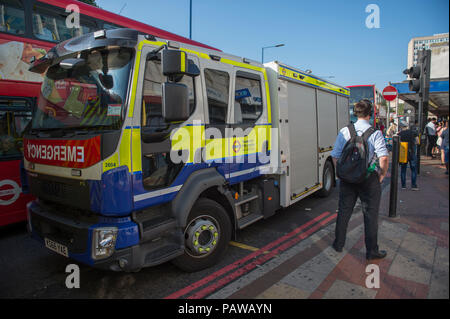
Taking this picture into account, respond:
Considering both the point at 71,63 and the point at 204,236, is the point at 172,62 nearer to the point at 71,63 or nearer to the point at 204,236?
→ the point at 71,63

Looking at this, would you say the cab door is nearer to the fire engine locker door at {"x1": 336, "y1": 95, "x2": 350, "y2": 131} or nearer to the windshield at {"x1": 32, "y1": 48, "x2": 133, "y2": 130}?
the windshield at {"x1": 32, "y1": 48, "x2": 133, "y2": 130}

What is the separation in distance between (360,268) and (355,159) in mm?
1319

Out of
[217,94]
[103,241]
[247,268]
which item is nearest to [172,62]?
[217,94]

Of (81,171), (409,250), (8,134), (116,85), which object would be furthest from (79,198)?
(409,250)

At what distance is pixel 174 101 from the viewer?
290cm

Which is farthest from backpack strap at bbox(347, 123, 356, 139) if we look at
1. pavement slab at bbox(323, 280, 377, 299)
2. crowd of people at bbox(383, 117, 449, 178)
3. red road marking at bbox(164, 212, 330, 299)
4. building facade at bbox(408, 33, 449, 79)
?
red road marking at bbox(164, 212, 330, 299)

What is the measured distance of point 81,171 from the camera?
285 cm

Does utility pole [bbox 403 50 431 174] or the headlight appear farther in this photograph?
utility pole [bbox 403 50 431 174]

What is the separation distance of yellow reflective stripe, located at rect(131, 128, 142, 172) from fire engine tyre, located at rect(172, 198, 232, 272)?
0.89m

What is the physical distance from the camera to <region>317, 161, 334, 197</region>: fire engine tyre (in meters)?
7.11

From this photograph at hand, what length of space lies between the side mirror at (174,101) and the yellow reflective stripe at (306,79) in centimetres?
249

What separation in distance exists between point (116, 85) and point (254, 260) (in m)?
2.75

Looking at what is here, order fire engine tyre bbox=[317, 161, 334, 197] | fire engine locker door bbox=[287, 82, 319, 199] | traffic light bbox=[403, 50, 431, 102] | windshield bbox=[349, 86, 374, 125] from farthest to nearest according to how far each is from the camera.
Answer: windshield bbox=[349, 86, 374, 125], fire engine tyre bbox=[317, 161, 334, 197], fire engine locker door bbox=[287, 82, 319, 199], traffic light bbox=[403, 50, 431, 102]
